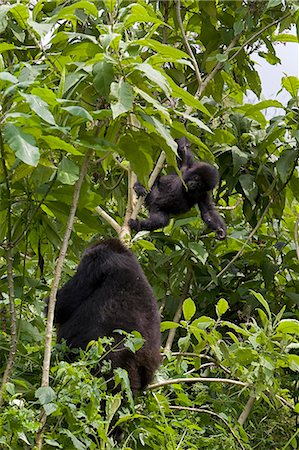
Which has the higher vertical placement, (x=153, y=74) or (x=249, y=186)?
(x=153, y=74)

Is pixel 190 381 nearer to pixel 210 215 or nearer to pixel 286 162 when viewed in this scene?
pixel 210 215

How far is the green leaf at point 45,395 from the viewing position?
181cm

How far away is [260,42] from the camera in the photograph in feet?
13.2

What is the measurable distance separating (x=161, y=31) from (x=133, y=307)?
1.57 meters

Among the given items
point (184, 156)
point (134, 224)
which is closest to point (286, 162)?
point (184, 156)

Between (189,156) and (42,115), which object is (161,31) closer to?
(189,156)

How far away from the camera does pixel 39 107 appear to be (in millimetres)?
1662

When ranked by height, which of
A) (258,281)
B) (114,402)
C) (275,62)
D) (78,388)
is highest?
(275,62)

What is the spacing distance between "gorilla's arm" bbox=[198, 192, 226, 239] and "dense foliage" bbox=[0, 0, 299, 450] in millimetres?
116

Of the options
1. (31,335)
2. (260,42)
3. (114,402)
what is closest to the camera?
(114,402)

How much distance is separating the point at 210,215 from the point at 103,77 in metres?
1.81

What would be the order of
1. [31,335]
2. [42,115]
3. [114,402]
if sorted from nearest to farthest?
[42,115]
[114,402]
[31,335]

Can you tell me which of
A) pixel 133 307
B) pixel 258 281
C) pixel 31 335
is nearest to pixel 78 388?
pixel 31 335

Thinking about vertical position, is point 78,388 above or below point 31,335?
above
